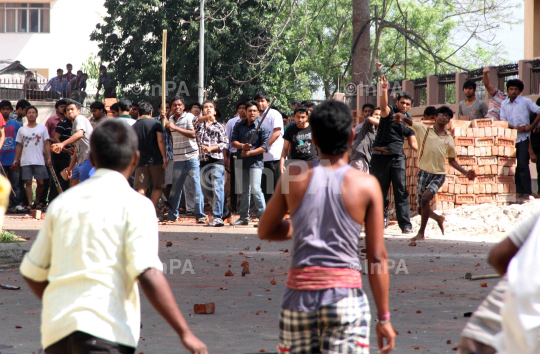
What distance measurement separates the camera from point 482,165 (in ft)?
46.3

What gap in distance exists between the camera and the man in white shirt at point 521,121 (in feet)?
44.3

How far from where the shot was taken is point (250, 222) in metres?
13.8

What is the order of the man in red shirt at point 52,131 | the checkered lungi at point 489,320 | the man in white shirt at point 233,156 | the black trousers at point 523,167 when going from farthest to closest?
the man in red shirt at point 52,131 → the man in white shirt at point 233,156 → the black trousers at point 523,167 → the checkered lungi at point 489,320

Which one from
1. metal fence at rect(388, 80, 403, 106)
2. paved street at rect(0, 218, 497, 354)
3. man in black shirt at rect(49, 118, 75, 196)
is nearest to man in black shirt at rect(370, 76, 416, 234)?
paved street at rect(0, 218, 497, 354)

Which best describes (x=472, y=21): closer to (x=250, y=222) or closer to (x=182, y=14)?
(x=250, y=222)

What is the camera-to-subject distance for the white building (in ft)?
160

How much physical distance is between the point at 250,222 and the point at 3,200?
11.4 m

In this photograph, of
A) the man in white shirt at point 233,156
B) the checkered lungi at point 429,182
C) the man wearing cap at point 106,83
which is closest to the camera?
the checkered lungi at point 429,182

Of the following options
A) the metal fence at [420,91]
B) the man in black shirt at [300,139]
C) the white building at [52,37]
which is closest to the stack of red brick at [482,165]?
the man in black shirt at [300,139]

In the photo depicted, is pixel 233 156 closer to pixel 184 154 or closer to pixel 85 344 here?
pixel 184 154

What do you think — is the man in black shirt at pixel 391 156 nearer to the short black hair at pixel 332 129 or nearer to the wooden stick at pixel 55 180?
the wooden stick at pixel 55 180

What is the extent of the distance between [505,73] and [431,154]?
24.1 ft

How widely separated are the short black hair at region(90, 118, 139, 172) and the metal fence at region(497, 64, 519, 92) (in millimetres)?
15086

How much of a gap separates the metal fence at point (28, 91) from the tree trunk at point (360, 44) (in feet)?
51.1
